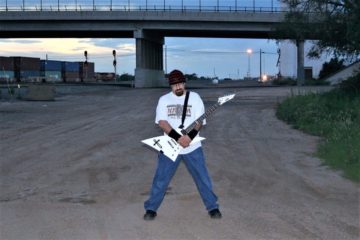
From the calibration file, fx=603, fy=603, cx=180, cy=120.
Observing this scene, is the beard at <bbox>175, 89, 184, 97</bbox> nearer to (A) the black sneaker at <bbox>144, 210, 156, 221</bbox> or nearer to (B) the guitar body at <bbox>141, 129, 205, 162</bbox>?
(B) the guitar body at <bbox>141, 129, 205, 162</bbox>

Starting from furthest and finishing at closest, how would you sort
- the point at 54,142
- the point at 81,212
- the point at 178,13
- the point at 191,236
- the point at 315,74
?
the point at 315,74
the point at 178,13
the point at 54,142
the point at 81,212
the point at 191,236

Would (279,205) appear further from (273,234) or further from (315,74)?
(315,74)

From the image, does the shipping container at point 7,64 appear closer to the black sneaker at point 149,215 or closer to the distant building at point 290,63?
the distant building at point 290,63

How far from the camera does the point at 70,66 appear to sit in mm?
108625

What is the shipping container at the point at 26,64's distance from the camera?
88.2 metres

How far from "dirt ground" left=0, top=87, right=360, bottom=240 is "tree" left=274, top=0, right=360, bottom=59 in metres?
6.95

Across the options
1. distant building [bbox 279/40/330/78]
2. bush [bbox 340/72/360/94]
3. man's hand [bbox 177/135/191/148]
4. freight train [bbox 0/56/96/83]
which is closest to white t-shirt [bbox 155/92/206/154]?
man's hand [bbox 177/135/191/148]

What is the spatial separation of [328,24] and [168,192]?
55.1 feet

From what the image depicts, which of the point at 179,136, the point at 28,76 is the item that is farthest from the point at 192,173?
the point at 28,76

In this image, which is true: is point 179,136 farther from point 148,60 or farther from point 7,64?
point 7,64

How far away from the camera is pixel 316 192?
952 cm

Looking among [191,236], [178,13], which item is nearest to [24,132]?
[191,236]

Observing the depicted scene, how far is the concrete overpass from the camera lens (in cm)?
7819

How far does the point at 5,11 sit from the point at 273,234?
259 ft
